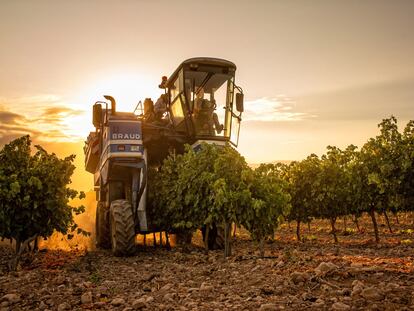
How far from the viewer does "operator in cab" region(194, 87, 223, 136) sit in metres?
12.7

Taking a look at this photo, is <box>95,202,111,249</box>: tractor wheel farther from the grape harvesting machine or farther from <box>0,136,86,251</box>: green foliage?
<box>0,136,86,251</box>: green foliage

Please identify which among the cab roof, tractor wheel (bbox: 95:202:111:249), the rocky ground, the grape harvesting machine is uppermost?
the cab roof

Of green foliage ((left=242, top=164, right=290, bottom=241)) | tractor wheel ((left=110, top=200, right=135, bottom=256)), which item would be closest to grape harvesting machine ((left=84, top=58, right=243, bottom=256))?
tractor wheel ((left=110, top=200, right=135, bottom=256))

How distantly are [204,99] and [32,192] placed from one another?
5.30 meters

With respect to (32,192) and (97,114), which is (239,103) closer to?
(97,114)

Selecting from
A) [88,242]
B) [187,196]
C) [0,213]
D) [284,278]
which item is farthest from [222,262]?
[88,242]

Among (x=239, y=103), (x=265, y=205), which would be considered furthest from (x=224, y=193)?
(x=239, y=103)

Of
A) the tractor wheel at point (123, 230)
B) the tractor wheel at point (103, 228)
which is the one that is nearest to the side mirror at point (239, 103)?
the tractor wheel at point (123, 230)

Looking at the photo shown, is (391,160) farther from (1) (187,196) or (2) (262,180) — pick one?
(1) (187,196)

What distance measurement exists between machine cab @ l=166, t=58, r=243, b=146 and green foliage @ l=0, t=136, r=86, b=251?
341cm

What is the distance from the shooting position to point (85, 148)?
18.0 meters

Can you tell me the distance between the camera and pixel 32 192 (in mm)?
10758

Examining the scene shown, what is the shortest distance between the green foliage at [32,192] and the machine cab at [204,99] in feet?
11.2

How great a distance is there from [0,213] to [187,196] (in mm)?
4477
